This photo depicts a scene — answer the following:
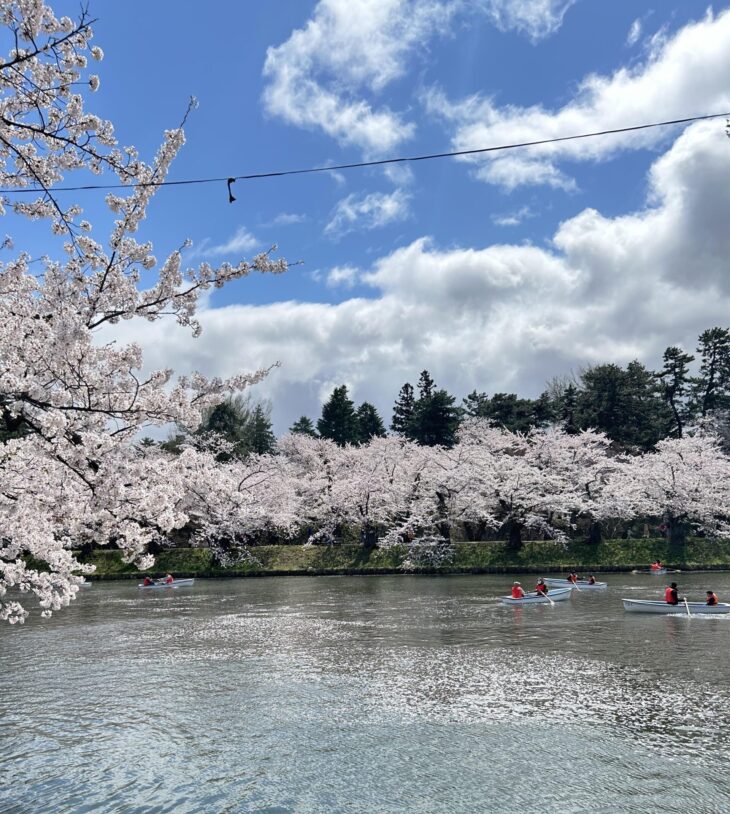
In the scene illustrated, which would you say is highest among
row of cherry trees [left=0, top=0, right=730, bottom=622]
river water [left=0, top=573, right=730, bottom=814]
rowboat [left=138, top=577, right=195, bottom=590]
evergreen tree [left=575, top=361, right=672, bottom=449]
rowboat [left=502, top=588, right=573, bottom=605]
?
evergreen tree [left=575, top=361, right=672, bottom=449]

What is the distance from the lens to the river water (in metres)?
9.05

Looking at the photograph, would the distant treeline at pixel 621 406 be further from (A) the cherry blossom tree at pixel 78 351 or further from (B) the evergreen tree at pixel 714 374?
(A) the cherry blossom tree at pixel 78 351

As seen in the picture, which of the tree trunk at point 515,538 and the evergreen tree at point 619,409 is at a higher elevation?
the evergreen tree at point 619,409

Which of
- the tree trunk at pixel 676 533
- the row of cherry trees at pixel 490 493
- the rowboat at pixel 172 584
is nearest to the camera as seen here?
the rowboat at pixel 172 584

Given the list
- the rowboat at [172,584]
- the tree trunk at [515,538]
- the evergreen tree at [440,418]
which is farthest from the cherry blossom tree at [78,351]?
the evergreen tree at [440,418]

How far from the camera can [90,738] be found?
446 inches

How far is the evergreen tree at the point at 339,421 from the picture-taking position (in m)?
73.2

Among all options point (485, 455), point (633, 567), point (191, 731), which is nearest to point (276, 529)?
point (485, 455)

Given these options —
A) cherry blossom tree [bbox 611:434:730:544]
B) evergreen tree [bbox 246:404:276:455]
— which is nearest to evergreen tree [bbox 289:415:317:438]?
evergreen tree [bbox 246:404:276:455]

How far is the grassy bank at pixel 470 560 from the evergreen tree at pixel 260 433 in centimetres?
2495

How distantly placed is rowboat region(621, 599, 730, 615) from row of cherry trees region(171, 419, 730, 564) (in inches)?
820

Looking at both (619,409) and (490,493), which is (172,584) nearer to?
(490,493)

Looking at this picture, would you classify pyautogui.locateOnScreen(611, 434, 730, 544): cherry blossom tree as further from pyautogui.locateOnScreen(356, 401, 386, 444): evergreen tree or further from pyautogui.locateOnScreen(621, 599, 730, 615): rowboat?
pyautogui.locateOnScreen(356, 401, 386, 444): evergreen tree

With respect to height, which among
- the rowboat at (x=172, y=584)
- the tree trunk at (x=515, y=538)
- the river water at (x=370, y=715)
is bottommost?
the rowboat at (x=172, y=584)
